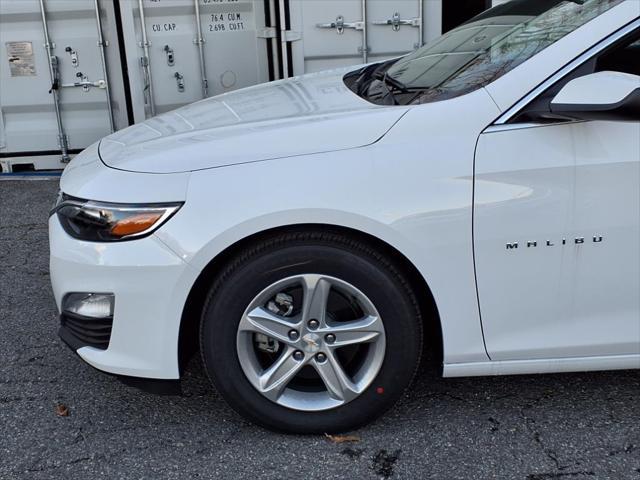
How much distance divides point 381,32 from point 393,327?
174 inches

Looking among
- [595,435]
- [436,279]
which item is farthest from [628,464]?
[436,279]

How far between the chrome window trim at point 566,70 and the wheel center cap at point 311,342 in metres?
1.00

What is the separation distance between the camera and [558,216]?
8.61 feet

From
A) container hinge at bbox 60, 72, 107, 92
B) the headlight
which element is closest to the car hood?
the headlight

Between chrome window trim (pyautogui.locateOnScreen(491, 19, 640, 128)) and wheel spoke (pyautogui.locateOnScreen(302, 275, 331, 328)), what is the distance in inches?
32.6

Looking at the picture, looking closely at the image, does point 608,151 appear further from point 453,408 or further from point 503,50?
point 453,408

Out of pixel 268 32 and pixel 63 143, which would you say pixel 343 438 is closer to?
pixel 268 32

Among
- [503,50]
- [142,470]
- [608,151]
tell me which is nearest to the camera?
[608,151]

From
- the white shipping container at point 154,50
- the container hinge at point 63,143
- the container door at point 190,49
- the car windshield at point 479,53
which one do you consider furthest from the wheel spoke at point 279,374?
the container hinge at point 63,143

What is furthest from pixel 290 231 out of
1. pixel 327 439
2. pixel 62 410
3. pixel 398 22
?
pixel 398 22

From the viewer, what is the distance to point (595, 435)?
9.64 feet

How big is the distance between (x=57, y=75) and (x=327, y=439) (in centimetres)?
517

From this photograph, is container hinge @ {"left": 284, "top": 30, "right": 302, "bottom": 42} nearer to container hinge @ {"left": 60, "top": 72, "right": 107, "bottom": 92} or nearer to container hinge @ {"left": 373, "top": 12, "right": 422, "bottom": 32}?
container hinge @ {"left": 373, "top": 12, "right": 422, "bottom": 32}

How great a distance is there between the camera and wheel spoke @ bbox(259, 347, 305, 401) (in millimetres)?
2818
